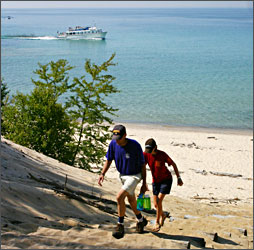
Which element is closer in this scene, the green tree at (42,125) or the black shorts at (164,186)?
the black shorts at (164,186)

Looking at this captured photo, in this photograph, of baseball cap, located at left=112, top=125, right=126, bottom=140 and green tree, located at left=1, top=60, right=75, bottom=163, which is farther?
green tree, located at left=1, top=60, right=75, bottom=163

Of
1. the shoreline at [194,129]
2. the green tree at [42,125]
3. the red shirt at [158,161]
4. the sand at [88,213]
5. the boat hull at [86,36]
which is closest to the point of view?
the sand at [88,213]

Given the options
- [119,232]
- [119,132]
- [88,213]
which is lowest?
[88,213]

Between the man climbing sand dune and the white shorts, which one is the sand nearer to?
the man climbing sand dune

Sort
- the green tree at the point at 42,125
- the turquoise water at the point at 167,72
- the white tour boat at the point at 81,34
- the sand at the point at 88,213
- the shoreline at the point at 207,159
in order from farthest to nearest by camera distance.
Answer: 1. the white tour boat at the point at 81,34
2. the turquoise water at the point at 167,72
3. the shoreline at the point at 207,159
4. the green tree at the point at 42,125
5. the sand at the point at 88,213

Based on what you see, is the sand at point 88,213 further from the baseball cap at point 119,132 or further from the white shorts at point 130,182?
the baseball cap at point 119,132

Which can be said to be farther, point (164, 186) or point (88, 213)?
point (88, 213)

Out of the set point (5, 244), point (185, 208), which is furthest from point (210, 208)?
point (5, 244)

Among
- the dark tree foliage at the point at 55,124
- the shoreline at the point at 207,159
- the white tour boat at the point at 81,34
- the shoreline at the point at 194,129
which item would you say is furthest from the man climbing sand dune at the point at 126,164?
the white tour boat at the point at 81,34

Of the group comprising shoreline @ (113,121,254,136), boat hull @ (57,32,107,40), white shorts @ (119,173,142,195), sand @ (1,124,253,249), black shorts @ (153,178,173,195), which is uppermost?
boat hull @ (57,32,107,40)

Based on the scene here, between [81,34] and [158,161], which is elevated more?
[81,34]

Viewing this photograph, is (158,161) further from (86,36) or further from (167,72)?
(86,36)

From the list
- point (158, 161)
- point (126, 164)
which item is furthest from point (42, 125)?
point (126, 164)

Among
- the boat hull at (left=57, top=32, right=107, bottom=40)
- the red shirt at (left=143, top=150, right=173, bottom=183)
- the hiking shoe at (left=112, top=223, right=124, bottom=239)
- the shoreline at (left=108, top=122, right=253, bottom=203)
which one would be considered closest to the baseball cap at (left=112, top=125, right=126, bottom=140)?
the red shirt at (left=143, top=150, right=173, bottom=183)
